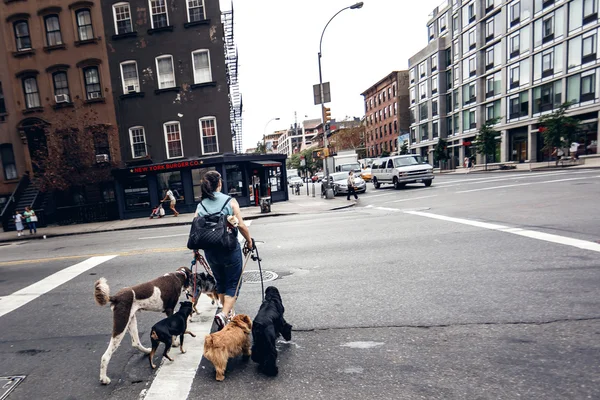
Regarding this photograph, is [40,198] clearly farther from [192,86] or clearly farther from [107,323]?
[107,323]

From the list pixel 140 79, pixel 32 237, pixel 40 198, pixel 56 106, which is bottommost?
pixel 32 237

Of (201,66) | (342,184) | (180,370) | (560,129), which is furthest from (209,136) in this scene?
(560,129)

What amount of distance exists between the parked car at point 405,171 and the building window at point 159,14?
16828 mm

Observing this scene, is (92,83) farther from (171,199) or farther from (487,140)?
(487,140)

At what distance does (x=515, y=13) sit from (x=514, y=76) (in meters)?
7.14

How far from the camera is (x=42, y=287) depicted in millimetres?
6168

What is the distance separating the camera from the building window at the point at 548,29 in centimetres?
3425

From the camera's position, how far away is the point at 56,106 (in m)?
20.1

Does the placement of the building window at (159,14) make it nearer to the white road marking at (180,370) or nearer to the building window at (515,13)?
the white road marking at (180,370)

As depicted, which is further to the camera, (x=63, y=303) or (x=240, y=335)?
(x=63, y=303)

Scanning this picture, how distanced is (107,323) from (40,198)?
20161 mm

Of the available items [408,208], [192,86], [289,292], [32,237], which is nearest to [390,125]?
[192,86]

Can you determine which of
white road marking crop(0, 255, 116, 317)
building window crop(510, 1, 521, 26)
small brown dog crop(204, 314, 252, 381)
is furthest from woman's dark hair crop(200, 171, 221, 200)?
building window crop(510, 1, 521, 26)

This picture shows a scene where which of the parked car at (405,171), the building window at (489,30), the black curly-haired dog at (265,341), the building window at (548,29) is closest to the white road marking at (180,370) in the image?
the black curly-haired dog at (265,341)
